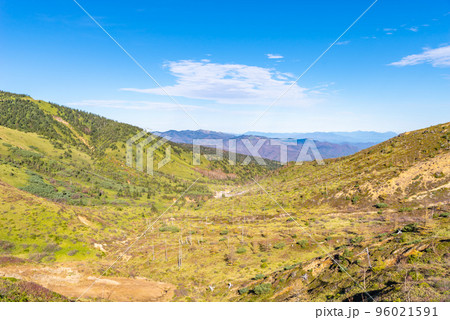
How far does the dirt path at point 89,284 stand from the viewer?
26.4 m

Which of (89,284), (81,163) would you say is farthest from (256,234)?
(81,163)

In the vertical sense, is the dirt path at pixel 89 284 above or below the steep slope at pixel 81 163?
below

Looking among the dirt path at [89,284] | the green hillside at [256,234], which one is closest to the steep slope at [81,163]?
the green hillside at [256,234]

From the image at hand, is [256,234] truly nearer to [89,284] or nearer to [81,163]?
[89,284]

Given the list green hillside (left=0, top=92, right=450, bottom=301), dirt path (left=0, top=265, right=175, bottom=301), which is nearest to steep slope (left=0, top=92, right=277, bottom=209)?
green hillside (left=0, top=92, right=450, bottom=301)

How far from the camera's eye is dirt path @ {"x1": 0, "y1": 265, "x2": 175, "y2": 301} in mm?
26406

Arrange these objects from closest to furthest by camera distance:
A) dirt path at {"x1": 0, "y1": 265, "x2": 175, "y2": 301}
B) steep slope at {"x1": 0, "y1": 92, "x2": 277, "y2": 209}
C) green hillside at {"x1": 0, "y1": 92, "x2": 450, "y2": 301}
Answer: green hillside at {"x1": 0, "y1": 92, "x2": 450, "y2": 301} → dirt path at {"x1": 0, "y1": 265, "x2": 175, "y2": 301} → steep slope at {"x1": 0, "y1": 92, "x2": 277, "y2": 209}

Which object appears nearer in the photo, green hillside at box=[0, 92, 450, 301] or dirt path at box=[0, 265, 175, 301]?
green hillside at box=[0, 92, 450, 301]

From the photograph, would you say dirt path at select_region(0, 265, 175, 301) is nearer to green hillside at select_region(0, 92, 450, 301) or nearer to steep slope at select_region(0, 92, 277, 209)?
green hillside at select_region(0, 92, 450, 301)

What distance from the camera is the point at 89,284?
29.5 m

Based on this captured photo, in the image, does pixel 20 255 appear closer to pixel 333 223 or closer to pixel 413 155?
pixel 333 223

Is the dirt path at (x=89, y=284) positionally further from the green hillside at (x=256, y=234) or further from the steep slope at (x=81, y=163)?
the steep slope at (x=81, y=163)

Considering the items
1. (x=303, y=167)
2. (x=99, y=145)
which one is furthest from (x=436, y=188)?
(x=99, y=145)

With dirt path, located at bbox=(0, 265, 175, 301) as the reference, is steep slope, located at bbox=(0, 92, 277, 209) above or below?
above
